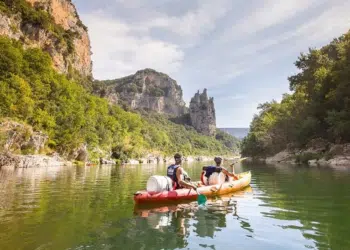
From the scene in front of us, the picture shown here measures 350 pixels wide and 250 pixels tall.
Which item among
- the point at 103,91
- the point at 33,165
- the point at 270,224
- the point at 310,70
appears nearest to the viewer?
the point at 270,224

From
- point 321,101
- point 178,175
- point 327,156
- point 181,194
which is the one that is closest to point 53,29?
point 321,101

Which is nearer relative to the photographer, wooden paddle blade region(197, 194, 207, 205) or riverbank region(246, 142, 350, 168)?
wooden paddle blade region(197, 194, 207, 205)

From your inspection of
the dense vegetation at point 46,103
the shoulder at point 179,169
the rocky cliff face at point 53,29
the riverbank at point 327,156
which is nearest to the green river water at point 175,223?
the shoulder at point 179,169

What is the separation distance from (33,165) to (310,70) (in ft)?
143

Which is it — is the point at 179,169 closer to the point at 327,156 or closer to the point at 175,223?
the point at 175,223

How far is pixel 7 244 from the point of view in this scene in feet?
19.0

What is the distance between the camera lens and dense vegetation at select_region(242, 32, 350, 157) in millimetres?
35688

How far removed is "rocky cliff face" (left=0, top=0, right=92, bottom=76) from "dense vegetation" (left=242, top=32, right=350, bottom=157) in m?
50.9

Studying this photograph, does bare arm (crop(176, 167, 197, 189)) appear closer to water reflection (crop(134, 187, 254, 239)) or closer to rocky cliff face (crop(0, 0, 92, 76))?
water reflection (crop(134, 187, 254, 239))

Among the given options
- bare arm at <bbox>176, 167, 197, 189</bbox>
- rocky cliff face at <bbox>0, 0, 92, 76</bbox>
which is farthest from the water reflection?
rocky cliff face at <bbox>0, 0, 92, 76</bbox>

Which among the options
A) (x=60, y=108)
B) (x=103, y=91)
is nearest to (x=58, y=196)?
(x=60, y=108)

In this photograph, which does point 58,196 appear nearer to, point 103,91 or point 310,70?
point 310,70

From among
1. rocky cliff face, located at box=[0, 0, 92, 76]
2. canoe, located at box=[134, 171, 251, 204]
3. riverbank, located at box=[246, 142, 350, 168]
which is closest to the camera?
canoe, located at box=[134, 171, 251, 204]

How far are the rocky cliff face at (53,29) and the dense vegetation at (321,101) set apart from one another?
50.9m
